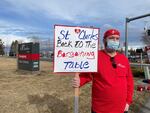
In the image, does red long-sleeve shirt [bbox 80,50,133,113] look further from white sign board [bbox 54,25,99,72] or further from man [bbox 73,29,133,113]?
white sign board [bbox 54,25,99,72]

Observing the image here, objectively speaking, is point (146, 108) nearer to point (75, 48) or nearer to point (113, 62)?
point (75, 48)

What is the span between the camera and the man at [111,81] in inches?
201

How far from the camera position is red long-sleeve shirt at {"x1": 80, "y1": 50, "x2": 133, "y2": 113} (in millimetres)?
5109

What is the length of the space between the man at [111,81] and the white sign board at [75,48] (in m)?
0.22

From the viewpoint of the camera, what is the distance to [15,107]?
9.73 meters

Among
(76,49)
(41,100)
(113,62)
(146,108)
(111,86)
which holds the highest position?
(76,49)

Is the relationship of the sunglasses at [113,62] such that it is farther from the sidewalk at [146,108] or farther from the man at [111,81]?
the sidewalk at [146,108]

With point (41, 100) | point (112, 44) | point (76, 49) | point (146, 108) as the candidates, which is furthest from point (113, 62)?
point (146, 108)

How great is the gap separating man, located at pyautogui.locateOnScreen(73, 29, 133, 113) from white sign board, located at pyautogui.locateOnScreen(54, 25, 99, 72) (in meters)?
0.22

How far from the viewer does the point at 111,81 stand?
512 cm

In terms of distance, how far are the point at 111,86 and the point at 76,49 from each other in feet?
2.94

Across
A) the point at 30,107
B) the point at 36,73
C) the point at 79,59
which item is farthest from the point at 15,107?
the point at 36,73

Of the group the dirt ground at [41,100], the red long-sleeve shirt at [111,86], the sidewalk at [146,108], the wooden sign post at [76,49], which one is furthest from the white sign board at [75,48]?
the sidewalk at [146,108]

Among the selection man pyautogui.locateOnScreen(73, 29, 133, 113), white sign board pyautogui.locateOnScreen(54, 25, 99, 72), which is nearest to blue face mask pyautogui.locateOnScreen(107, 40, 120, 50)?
man pyautogui.locateOnScreen(73, 29, 133, 113)
